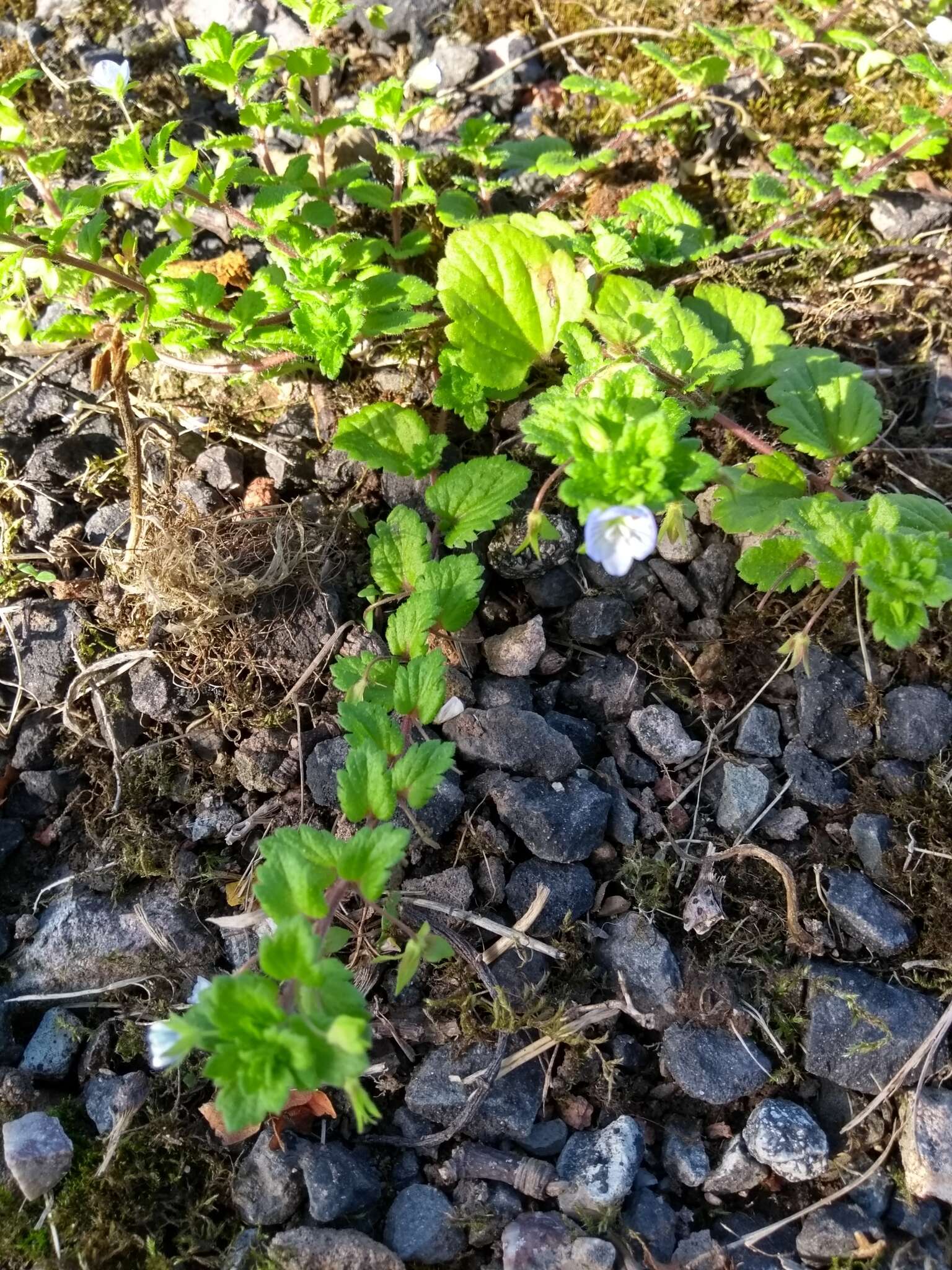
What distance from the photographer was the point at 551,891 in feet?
7.46

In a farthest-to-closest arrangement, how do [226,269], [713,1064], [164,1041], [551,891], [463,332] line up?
[226,269]
[463,332]
[551,891]
[713,1064]
[164,1041]

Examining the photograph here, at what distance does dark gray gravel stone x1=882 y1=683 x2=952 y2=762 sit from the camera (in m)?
2.44

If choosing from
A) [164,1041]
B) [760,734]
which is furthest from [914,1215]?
[164,1041]

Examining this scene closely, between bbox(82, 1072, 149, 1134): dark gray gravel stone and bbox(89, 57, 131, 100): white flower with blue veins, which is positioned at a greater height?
bbox(89, 57, 131, 100): white flower with blue veins

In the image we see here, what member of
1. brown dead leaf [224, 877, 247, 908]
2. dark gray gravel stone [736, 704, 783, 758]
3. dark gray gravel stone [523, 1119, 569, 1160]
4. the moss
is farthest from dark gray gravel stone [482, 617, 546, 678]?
the moss

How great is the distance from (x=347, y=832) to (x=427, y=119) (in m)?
2.40

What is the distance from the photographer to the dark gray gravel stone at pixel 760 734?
8.15 feet

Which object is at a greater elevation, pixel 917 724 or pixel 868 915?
pixel 917 724

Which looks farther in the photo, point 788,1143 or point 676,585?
point 676,585

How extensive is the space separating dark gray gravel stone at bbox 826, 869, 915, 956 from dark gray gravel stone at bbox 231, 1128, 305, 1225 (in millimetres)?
1355

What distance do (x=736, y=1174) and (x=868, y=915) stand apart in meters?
0.66

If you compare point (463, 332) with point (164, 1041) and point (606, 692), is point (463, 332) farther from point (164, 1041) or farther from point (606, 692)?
point (164, 1041)

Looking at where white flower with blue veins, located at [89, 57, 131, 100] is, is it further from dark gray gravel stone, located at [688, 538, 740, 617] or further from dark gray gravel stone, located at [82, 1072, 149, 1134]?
dark gray gravel stone, located at [82, 1072, 149, 1134]

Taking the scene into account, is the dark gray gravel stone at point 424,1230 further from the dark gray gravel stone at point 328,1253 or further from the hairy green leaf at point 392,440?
the hairy green leaf at point 392,440
